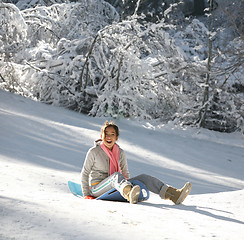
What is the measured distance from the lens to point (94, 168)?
3648mm

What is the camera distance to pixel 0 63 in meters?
10.2

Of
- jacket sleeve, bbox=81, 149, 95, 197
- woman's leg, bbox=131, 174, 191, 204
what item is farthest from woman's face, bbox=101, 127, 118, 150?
woman's leg, bbox=131, 174, 191, 204

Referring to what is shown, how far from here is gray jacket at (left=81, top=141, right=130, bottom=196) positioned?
3.61 meters

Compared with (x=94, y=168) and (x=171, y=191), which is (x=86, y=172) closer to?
(x=94, y=168)

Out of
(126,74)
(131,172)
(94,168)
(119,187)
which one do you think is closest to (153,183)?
(119,187)

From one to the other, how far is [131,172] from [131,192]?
2544 mm

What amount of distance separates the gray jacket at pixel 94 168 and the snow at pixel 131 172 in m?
0.21

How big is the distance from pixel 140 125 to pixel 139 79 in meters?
1.37

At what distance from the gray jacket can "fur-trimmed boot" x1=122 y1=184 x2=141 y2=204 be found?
1.54 ft

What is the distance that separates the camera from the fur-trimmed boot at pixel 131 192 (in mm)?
3149

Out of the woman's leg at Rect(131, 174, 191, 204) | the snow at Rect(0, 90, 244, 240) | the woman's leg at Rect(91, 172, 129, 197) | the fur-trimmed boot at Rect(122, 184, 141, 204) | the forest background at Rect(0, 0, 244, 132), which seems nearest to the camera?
the snow at Rect(0, 90, 244, 240)

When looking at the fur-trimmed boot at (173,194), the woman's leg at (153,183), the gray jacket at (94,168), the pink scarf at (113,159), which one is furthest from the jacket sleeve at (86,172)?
the fur-trimmed boot at (173,194)

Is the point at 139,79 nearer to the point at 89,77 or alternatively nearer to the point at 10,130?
the point at 89,77

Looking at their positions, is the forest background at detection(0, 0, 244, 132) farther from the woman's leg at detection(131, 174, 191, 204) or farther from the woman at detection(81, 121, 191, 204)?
the woman's leg at detection(131, 174, 191, 204)
